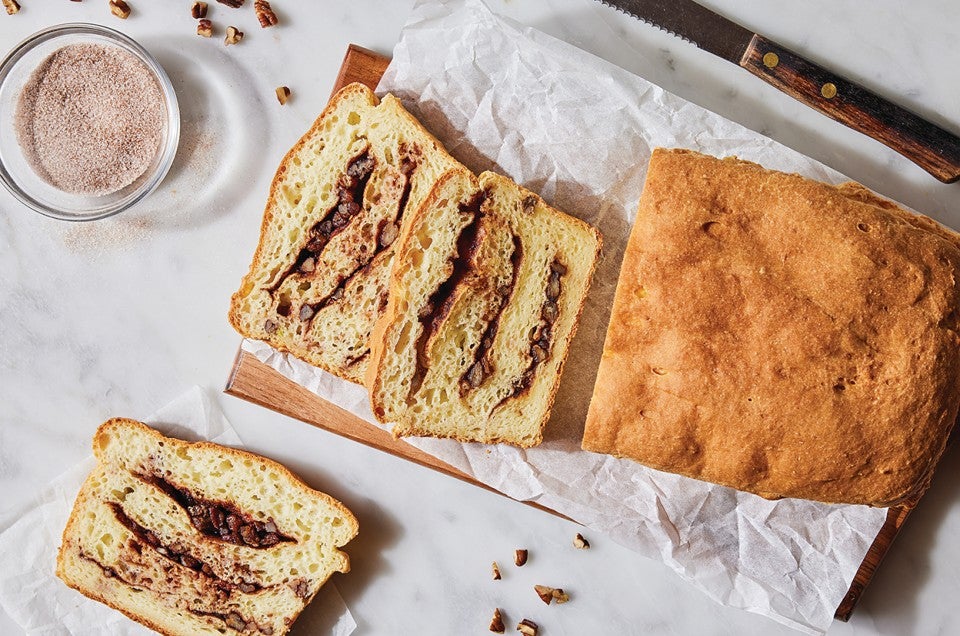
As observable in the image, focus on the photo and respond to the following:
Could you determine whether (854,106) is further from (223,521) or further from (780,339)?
(223,521)

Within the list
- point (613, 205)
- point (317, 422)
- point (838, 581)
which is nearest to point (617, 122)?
point (613, 205)

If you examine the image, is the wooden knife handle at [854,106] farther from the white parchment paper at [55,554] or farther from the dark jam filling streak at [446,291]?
the white parchment paper at [55,554]

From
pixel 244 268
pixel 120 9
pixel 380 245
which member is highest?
pixel 120 9

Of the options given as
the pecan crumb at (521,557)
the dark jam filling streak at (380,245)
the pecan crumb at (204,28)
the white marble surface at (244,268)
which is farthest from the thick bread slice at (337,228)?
the pecan crumb at (521,557)

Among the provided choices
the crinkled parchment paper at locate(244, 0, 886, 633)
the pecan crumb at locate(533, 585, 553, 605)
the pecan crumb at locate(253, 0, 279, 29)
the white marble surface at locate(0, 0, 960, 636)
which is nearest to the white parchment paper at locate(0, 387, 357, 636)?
the white marble surface at locate(0, 0, 960, 636)

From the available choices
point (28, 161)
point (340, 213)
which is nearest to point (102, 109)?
point (28, 161)

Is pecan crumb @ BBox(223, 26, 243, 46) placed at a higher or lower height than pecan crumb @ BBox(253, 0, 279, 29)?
lower

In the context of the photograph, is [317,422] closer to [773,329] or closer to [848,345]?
[773,329]

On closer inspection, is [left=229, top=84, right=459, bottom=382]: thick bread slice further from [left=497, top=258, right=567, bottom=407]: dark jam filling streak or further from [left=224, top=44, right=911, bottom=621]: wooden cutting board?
[left=497, top=258, right=567, bottom=407]: dark jam filling streak
